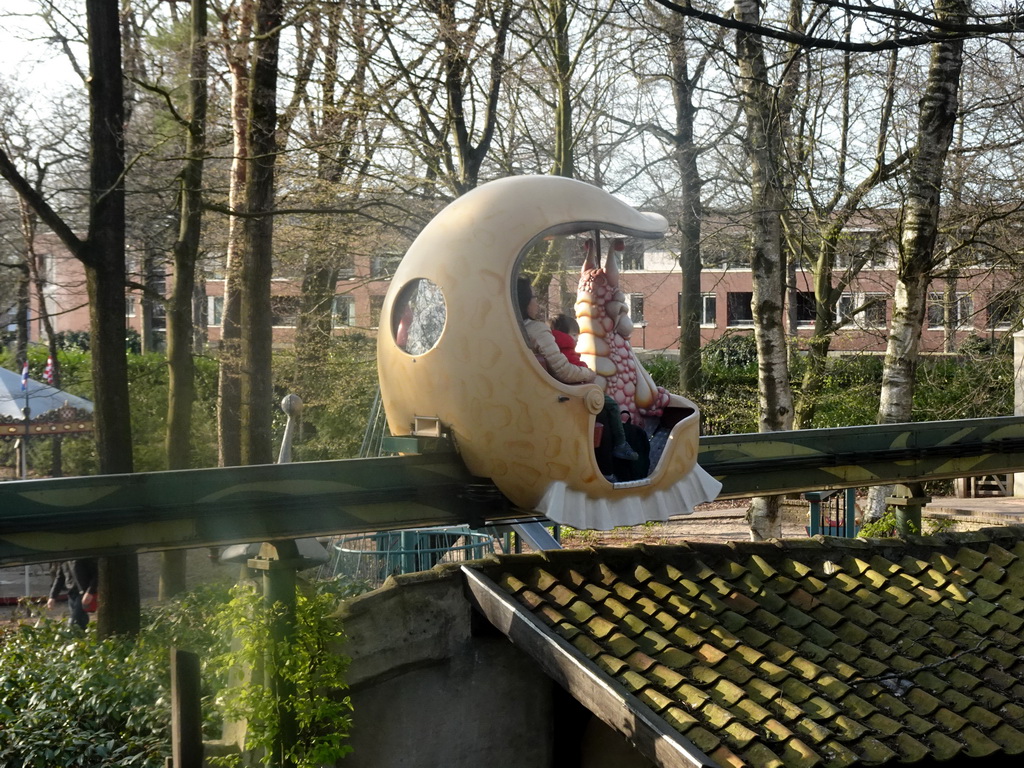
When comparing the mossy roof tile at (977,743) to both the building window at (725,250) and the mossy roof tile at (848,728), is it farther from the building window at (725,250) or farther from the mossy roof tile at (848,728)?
the building window at (725,250)

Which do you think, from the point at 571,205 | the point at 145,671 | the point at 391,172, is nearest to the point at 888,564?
the point at 571,205

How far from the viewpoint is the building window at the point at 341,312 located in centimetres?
2002

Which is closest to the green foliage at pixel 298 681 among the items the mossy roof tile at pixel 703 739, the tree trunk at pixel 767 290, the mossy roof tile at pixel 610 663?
the mossy roof tile at pixel 610 663

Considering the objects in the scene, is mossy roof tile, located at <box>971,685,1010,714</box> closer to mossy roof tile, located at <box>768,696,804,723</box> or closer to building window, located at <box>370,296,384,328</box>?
mossy roof tile, located at <box>768,696,804,723</box>

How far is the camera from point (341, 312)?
70.9 ft

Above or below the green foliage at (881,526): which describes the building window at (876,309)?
above

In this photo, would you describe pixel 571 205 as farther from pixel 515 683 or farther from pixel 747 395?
pixel 747 395

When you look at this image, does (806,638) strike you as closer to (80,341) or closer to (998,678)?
(998,678)

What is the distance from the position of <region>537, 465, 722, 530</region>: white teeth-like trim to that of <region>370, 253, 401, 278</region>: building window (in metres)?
12.0

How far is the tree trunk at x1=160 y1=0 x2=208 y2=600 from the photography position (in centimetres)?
1313

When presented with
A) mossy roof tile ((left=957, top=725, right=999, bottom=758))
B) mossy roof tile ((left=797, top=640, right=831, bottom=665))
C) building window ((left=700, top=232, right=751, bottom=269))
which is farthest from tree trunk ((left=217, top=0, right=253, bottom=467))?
building window ((left=700, top=232, right=751, bottom=269))

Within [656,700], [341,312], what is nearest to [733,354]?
[341,312]

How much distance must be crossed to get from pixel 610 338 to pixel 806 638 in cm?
223

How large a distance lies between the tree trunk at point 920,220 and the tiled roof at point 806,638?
5.48 metres
